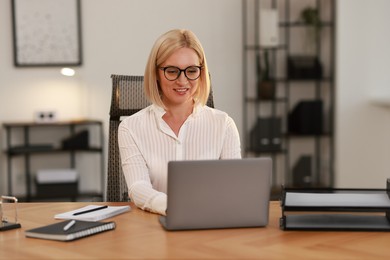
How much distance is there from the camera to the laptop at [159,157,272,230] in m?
2.02

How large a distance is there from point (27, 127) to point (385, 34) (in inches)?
117

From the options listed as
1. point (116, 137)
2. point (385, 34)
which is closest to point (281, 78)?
point (385, 34)

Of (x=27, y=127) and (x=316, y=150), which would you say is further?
(x=316, y=150)

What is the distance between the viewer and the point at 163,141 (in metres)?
2.75

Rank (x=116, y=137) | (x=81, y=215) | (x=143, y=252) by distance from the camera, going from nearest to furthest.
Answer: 1. (x=143, y=252)
2. (x=81, y=215)
3. (x=116, y=137)

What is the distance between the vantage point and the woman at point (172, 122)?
2.64 m

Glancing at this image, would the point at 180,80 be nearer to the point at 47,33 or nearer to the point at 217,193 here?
the point at 217,193

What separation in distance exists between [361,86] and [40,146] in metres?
2.64

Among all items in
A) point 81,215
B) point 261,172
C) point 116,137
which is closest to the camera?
point 261,172

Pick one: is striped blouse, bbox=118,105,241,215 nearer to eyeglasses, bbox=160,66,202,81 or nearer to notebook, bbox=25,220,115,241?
eyeglasses, bbox=160,66,202,81

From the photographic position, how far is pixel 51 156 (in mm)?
6020

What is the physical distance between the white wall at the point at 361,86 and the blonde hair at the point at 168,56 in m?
3.32

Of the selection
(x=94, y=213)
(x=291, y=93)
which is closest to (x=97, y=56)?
(x=291, y=93)

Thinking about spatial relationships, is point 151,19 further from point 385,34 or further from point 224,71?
point 385,34
